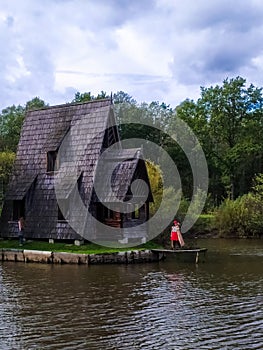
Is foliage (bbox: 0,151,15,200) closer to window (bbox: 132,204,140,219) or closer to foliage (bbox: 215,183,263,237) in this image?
window (bbox: 132,204,140,219)

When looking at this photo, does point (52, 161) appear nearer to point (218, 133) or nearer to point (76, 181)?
point (76, 181)

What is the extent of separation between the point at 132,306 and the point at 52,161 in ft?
52.7

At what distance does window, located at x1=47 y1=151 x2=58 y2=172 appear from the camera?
31.0 metres

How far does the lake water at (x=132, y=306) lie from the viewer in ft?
42.1

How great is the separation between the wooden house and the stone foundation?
244 cm

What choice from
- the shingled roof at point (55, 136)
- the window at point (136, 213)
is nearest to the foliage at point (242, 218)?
the window at point (136, 213)

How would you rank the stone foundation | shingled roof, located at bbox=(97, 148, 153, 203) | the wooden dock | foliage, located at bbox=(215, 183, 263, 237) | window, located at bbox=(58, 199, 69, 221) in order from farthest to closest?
foliage, located at bbox=(215, 183, 263, 237) → window, located at bbox=(58, 199, 69, 221) → shingled roof, located at bbox=(97, 148, 153, 203) → the wooden dock → the stone foundation

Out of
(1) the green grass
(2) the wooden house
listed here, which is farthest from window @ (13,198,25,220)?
(1) the green grass

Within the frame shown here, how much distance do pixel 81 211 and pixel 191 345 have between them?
55.5 feet

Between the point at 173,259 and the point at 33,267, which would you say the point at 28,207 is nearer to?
the point at 33,267

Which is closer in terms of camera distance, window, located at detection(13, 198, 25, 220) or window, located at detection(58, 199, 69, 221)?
window, located at detection(58, 199, 69, 221)

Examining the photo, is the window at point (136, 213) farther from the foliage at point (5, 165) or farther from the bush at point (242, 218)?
the foliage at point (5, 165)

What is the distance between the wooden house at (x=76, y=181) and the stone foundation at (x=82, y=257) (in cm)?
244

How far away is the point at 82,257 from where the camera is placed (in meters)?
25.6
